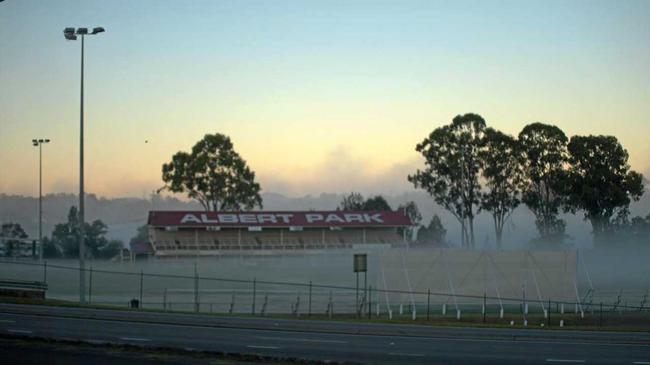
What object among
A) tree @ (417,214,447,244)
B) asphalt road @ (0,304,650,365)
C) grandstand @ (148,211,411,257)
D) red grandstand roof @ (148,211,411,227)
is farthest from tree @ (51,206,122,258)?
asphalt road @ (0,304,650,365)

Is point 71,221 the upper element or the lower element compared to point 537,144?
lower

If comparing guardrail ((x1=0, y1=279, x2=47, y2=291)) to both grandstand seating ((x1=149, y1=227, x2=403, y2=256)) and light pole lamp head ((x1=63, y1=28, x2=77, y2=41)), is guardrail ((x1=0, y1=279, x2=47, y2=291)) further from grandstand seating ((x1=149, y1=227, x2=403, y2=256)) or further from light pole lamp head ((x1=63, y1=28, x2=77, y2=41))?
grandstand seating ((x1=149, y1=227, x2=403, y2=256))

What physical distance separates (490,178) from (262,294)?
3925 centimetres

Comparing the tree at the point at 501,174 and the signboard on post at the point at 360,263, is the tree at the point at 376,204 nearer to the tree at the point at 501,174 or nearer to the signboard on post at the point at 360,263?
the tree at the point at 501,174

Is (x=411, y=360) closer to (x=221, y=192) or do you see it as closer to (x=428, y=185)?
(x=428, y=185)

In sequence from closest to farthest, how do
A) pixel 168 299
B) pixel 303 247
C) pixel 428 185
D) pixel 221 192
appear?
pixel 168 299 < pixel 303 247 < pixel 428 185 < pixel 221 192

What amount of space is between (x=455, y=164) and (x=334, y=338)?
60512 millimetres

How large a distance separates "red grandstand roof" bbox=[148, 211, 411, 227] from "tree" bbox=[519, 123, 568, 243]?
1373 cm

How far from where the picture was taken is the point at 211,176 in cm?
9894

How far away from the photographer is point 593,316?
151 feet

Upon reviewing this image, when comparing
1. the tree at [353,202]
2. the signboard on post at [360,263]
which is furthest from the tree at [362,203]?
the signboard on post at [360,263]

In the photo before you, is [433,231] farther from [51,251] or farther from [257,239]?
[51,251]

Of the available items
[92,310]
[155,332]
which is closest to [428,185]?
[92,310]

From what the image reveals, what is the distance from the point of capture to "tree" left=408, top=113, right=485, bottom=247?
283ft
